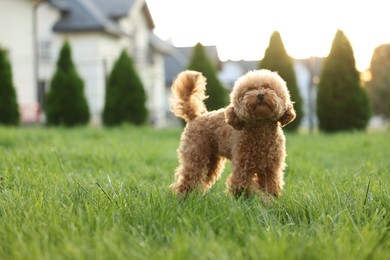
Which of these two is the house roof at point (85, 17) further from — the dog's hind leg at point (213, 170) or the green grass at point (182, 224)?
the green grass at point (182, 224)

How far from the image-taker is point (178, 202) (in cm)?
330

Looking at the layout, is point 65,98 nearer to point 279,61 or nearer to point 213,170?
point 279,61

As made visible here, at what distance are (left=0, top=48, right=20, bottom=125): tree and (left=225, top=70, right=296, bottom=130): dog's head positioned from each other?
539 inches

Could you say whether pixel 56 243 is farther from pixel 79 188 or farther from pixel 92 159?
pixel 92 159

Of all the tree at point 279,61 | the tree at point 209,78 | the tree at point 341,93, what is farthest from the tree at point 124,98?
the tree at point 341,93

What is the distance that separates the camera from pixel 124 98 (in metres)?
17.6

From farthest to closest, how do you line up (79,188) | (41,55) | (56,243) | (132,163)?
(41,55) < (132,163) < (79,188) < (56,243)

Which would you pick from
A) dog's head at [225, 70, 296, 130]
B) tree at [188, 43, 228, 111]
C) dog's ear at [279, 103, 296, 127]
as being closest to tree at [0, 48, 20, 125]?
tree at [188, 43, 228, 111]

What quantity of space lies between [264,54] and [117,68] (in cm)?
535

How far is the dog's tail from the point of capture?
4484 mm

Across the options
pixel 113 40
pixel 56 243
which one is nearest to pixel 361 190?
pixel 56 243

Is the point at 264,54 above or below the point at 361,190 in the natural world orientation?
above

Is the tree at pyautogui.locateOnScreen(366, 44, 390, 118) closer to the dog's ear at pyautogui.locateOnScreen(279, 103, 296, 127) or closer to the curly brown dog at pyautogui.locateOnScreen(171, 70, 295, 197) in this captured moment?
the curly brown dog at pyautogui.locateOnScreen(171, 70, 295, 197)

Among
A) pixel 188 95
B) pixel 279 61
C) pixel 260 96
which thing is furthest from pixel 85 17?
pixel 260 96
